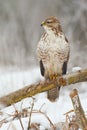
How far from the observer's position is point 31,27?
1330 cm

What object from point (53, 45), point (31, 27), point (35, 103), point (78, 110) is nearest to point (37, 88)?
point (78, 110)

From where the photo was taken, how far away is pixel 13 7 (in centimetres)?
1449

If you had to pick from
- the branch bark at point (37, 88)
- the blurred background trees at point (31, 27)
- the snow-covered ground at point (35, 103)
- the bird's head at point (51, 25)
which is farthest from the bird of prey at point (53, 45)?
the blurred background trees at point (31, 27)

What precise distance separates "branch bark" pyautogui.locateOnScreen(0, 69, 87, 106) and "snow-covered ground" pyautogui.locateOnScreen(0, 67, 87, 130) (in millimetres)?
82

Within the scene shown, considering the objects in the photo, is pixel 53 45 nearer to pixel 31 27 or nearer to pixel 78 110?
pixel 78 110

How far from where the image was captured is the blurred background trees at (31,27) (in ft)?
31.7

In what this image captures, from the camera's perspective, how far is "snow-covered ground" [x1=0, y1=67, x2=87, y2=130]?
16.4 feet

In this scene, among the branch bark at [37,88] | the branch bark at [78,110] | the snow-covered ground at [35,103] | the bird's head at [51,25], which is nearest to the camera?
the branch bark at [78,110]

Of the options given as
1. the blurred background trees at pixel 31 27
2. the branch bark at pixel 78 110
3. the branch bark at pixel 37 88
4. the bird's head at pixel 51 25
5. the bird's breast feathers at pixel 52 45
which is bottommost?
the branch bark at pixel 78 110

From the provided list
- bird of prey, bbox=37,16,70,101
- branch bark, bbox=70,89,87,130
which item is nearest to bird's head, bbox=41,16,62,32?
bird of prey, bbox=37,16,70,101

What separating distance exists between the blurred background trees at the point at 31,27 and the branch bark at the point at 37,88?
427cm

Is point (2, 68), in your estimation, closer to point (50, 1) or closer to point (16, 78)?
point (16, 78)

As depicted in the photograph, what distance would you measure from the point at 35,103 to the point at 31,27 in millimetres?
7142

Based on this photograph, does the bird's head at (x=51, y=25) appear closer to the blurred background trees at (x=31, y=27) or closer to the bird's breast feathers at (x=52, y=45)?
the bird's breast feathers at (x=52, y=45)
